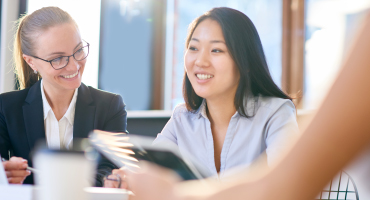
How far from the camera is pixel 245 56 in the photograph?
1.65 meters

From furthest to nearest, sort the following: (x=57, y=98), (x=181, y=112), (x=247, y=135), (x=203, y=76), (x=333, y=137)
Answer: (x=57, y=98) → (x=181, y=112) → (x=203, y=76) → (x=247, y=135) → (x=333, y=137)

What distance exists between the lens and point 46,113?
6.39 feet

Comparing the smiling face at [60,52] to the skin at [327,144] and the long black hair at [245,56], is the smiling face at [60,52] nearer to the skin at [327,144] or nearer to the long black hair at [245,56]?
the long black hair at [245,56]

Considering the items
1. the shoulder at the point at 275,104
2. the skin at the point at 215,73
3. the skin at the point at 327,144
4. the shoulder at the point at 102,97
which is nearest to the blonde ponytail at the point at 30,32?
the shoulder at the point at 102,97

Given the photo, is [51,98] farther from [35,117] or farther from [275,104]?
[275,104]

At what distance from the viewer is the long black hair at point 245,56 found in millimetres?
1646

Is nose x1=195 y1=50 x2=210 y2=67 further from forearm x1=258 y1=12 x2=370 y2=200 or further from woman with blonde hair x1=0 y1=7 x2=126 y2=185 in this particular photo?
forearm x1=258 y1=12 x2=370 y2=200

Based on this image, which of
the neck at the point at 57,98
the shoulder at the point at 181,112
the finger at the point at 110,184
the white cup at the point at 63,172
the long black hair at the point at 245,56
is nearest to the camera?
the white cup at the point at 63,172

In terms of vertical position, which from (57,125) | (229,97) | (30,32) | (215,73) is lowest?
(57,125)

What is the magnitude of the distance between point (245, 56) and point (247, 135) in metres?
0.37

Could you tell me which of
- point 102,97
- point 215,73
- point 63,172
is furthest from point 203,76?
point 63,172

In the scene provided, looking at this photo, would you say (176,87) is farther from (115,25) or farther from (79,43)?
(79,43)

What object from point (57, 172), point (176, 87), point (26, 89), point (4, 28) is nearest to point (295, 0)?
point (176, 87)

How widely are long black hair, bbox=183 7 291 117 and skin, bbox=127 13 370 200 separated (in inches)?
49.0
